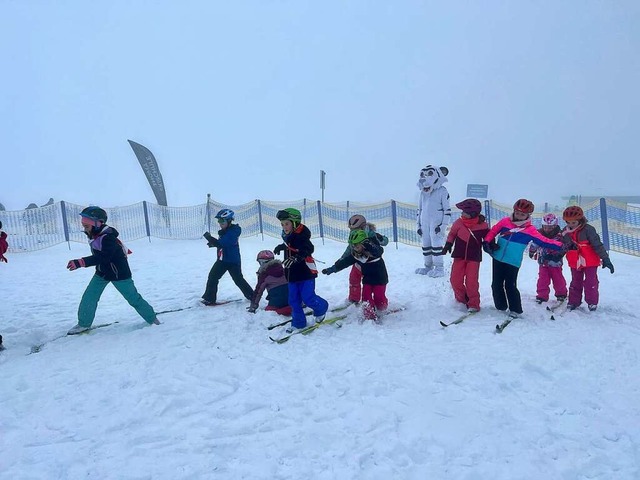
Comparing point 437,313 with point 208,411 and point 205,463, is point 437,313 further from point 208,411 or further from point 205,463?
point 205,463

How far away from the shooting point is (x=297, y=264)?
5230 mm

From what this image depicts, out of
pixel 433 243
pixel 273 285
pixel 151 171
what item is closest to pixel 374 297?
pixel 273 285

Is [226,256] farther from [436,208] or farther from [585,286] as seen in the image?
[585,286]

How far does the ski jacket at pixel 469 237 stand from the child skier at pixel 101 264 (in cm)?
483

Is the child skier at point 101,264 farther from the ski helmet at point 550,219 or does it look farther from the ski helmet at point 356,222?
the ski helmet at point 550,219

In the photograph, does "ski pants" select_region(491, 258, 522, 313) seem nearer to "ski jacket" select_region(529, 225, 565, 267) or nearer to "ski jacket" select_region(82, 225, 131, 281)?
"ski jacket" select_region(529, 225, 565, 267)

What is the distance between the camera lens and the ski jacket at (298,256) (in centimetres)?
516

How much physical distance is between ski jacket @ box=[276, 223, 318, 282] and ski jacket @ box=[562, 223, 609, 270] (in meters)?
4.00

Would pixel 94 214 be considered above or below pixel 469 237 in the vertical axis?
above

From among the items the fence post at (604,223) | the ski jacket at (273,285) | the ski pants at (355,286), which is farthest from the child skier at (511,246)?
the fence post at (604,223)

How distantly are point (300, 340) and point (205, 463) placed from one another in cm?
225

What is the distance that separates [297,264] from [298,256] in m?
0.14

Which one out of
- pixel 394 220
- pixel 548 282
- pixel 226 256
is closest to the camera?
pixel 548 282

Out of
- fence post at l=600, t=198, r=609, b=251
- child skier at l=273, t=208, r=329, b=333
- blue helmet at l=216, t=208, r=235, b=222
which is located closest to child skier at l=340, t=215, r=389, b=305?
child skier at l=273, t=208, r=329, b=333
